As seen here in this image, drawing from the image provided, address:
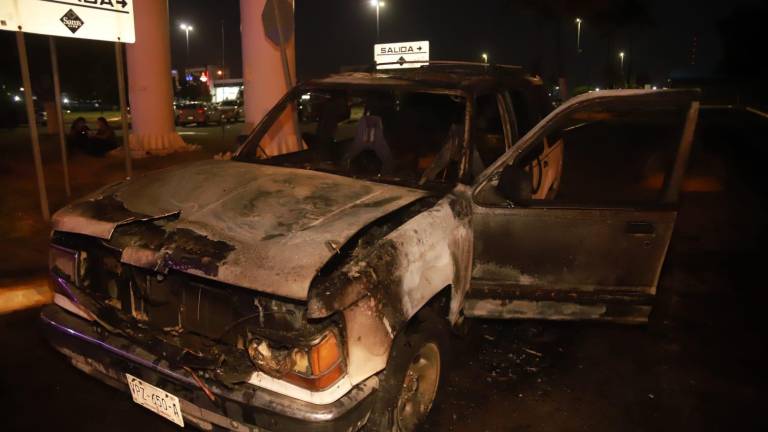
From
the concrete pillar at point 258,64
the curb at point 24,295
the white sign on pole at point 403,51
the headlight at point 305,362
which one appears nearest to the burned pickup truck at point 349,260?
the headlight at point 305,362

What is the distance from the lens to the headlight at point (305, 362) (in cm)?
236

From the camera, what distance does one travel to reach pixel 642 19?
202ft

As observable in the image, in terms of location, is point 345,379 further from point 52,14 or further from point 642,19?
point 642,19

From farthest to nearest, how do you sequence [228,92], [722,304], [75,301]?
[228,92] < [722,304] < [75,301]

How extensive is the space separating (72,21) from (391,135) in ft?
14.7

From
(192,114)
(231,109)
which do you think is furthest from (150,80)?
(231,109)

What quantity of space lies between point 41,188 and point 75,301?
4982 mm

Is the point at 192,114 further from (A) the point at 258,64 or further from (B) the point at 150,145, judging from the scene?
(A) the point at 258,64

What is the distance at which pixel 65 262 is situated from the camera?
10.3ft

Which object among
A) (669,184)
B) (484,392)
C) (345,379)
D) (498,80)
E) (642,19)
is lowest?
(484,392)

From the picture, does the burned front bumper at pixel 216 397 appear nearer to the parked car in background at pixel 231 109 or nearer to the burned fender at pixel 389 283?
the burned fender at pixel 389 283

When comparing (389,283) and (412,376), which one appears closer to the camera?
(389,283)

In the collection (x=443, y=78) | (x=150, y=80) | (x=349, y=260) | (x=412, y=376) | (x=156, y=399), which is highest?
(x=150, y=80)

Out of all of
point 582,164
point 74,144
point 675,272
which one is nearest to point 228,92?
point 74,144
